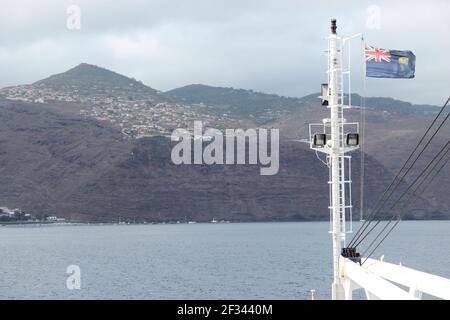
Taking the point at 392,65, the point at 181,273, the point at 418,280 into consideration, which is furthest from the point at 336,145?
the point at 181,273

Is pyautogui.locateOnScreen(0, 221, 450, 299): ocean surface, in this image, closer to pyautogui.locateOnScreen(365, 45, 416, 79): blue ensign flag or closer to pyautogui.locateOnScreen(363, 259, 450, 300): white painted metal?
pyautogui.locateOnScreen(365, 45, 416, 79): blue ensign flag

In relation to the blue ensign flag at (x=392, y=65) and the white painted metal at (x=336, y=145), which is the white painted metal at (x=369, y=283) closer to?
the white painted metal at (x=336, y=145)

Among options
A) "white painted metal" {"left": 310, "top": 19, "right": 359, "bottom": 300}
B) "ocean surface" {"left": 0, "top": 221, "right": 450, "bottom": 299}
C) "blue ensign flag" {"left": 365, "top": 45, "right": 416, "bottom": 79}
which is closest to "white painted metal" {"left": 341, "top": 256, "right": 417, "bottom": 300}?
"white painted metal" {"left": 310, "top": 19, "right": 359, "bottom": 300}

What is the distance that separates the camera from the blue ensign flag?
24.0 m

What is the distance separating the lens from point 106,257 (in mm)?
132375

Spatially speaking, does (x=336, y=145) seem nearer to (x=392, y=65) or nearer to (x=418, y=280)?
(x=392, y=65)

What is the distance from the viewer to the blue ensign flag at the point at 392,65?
944 inches

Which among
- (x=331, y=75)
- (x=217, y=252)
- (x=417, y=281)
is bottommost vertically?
(x=217, y=252)

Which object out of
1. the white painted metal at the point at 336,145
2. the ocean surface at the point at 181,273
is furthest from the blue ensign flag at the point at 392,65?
the ocean surface at the point at 181,273
